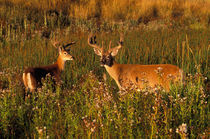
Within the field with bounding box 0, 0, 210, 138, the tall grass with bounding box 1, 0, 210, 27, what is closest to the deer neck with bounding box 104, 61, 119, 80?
the field with bounding box 0, 0, 210, 138

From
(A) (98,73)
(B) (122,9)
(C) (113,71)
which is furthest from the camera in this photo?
(B) (122,9)

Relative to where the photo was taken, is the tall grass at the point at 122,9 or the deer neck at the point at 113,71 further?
the tall grass at the point at 122,9

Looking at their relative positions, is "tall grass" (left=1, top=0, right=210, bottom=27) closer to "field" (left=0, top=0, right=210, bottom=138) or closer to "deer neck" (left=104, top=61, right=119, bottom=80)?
"field" (left=0, top=0, right=210, bottom=138)

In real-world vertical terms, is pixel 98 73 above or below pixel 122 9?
below

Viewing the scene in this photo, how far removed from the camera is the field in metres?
3.25

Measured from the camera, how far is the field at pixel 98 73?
3.25 m

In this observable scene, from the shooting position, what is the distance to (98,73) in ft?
24.0

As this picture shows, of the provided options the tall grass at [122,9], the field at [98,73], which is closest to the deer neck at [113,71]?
the field at [98,73]

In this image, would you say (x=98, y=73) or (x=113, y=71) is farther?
(x=98, y=73)

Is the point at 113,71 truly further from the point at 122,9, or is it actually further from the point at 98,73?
the point at 122,9

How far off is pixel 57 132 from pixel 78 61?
14.4 feet

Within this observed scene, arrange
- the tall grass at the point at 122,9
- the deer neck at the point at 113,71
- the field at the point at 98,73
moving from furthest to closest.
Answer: the tall grass at the point at 122,9
the deer neck at the point at 113,71
the field at the point at 98,73

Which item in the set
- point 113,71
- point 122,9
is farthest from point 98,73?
point 122,9

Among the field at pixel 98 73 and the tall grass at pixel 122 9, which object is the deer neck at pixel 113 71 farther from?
the tall grass at pixel 122 9
